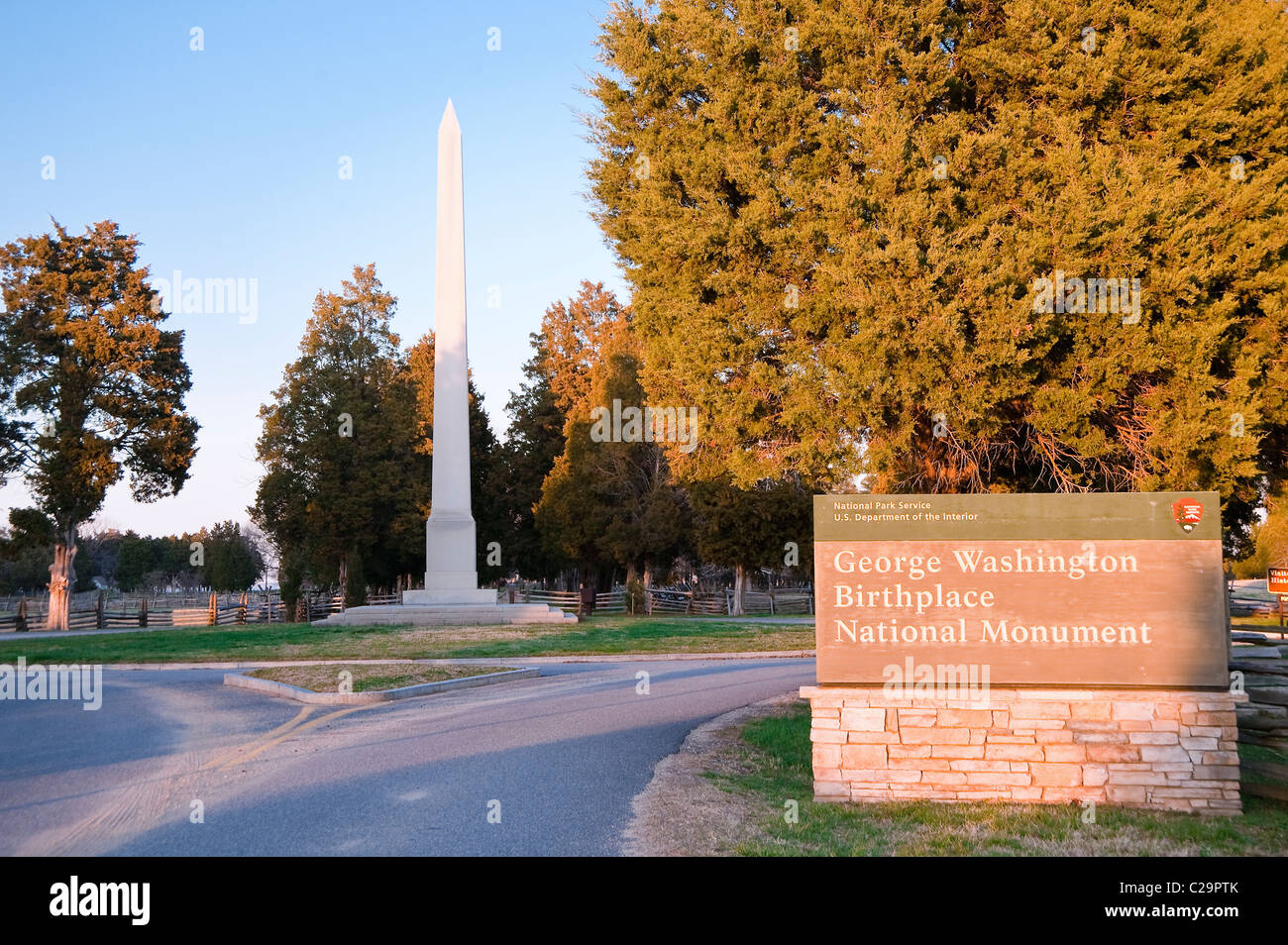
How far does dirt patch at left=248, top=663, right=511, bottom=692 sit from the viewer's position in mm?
14195

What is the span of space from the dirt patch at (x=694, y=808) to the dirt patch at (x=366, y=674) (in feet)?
19.9

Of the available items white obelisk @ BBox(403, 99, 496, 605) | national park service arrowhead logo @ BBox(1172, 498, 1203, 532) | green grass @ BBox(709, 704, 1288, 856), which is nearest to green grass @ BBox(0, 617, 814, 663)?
white obelisk @ BBox(403, 99, 496, 605)

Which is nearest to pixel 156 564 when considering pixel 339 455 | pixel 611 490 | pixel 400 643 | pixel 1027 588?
pixel 339 455

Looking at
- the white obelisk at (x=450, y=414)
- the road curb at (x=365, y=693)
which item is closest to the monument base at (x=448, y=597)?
the white obelisk at (x=450, y=414)

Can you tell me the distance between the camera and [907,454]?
1107 centimetres

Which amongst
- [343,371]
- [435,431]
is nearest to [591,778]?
[435,431]

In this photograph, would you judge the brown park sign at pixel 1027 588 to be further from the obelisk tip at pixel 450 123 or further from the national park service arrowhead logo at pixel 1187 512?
the obelisk tip at pixel 450 123

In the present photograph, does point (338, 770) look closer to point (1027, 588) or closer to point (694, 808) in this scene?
point (694, 808)

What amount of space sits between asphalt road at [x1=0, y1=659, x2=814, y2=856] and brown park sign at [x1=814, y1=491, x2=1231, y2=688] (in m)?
2.47

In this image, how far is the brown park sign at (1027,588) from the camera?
24.3 ft

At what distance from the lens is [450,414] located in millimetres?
29688

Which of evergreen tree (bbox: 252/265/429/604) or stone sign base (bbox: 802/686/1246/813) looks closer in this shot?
stone sign base (bbox: 802/686/1246/813)

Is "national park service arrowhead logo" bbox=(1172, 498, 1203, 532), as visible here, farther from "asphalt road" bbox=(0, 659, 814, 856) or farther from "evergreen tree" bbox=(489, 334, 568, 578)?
"evergreen tree" bbox=(489, 334, 568, 578)

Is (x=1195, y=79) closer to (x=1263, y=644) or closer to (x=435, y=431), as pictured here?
(x=1263, y=644)
